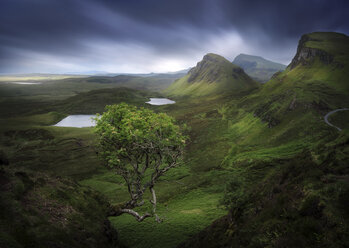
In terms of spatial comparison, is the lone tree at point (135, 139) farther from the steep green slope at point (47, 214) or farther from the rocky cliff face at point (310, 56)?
the rocky cliff face at point (310, 56)

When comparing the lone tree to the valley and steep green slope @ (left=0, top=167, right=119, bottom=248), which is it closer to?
the valley

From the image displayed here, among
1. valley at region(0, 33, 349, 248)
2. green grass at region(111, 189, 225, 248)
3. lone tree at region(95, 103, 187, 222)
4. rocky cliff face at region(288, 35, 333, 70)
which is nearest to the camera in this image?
valley at region(0, 33, 349, 248)

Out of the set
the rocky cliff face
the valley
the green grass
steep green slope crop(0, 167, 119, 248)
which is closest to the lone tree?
the valley

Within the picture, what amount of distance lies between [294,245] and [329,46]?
8003 inches

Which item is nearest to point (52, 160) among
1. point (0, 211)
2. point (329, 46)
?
point (0, 211)

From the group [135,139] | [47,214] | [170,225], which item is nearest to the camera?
[47,214]

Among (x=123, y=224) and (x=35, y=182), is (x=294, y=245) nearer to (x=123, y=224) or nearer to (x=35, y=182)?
(x=35, y=182)

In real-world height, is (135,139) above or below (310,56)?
below

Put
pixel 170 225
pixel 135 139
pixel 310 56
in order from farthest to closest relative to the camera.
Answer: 1. pixel 310 56
2. pixel 170 225
3. pixel 135 139

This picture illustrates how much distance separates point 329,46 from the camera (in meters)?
155

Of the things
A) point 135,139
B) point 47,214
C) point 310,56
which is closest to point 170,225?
point 135,139

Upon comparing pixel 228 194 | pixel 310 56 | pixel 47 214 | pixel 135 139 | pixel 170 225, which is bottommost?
pixel 170 225

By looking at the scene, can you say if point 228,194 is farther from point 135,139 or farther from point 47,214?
point 47,214

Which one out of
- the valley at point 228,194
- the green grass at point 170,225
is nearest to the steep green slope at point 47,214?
the valley at point 228,194
